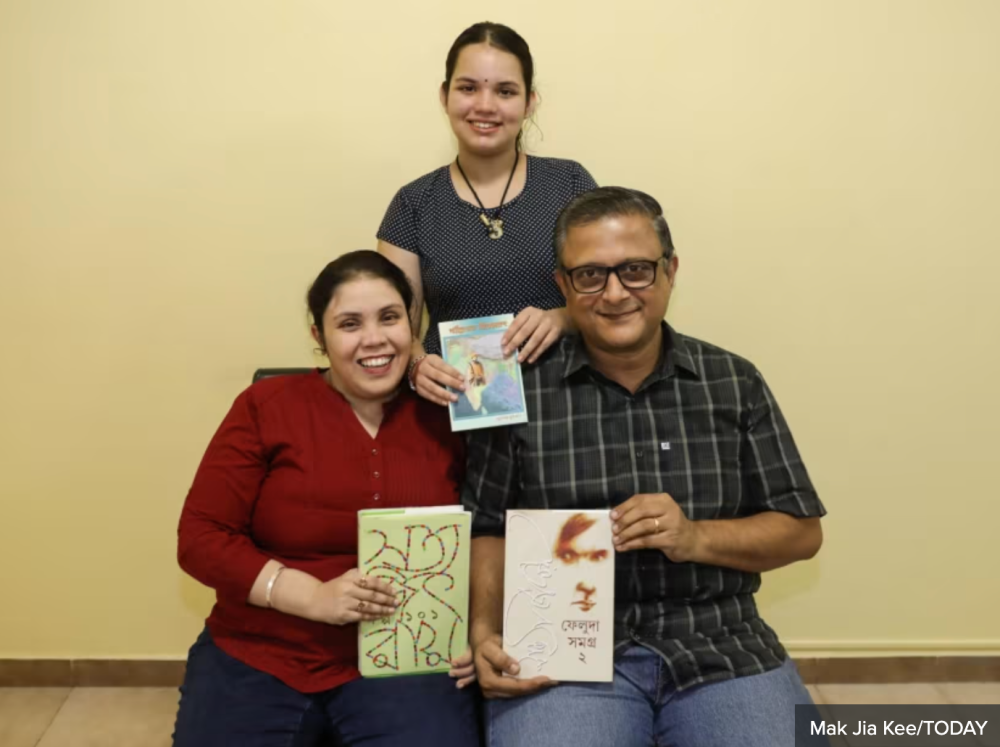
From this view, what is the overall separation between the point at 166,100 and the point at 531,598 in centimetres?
153

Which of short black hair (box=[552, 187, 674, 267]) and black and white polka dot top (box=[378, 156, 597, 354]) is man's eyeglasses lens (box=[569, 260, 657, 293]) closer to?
short black hair (box=[552, 187, 674, 267])

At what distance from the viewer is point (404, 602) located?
5.07 ft

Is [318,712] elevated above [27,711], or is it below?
above

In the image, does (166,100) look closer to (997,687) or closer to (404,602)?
(404,602)

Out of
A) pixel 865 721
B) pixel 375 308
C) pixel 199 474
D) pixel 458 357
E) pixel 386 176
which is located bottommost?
pixel 865 721

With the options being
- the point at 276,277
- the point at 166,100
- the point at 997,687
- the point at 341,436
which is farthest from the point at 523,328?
the point at 997,687

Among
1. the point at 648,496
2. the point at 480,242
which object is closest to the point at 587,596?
the point at 648,496

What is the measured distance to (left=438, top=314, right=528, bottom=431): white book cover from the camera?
5.25ft

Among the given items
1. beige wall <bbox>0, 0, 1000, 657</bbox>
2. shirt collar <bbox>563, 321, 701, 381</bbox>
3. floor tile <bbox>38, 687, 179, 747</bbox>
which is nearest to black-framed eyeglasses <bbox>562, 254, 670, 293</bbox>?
shirt collar <bbox>563, 321, 701, 381</bbox>

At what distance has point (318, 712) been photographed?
1545 millimetres

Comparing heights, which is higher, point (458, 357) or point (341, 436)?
point (458, 357)

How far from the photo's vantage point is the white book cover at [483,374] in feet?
5.25

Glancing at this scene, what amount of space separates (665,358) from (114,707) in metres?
1.84

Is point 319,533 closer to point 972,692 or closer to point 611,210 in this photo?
point 611,210
